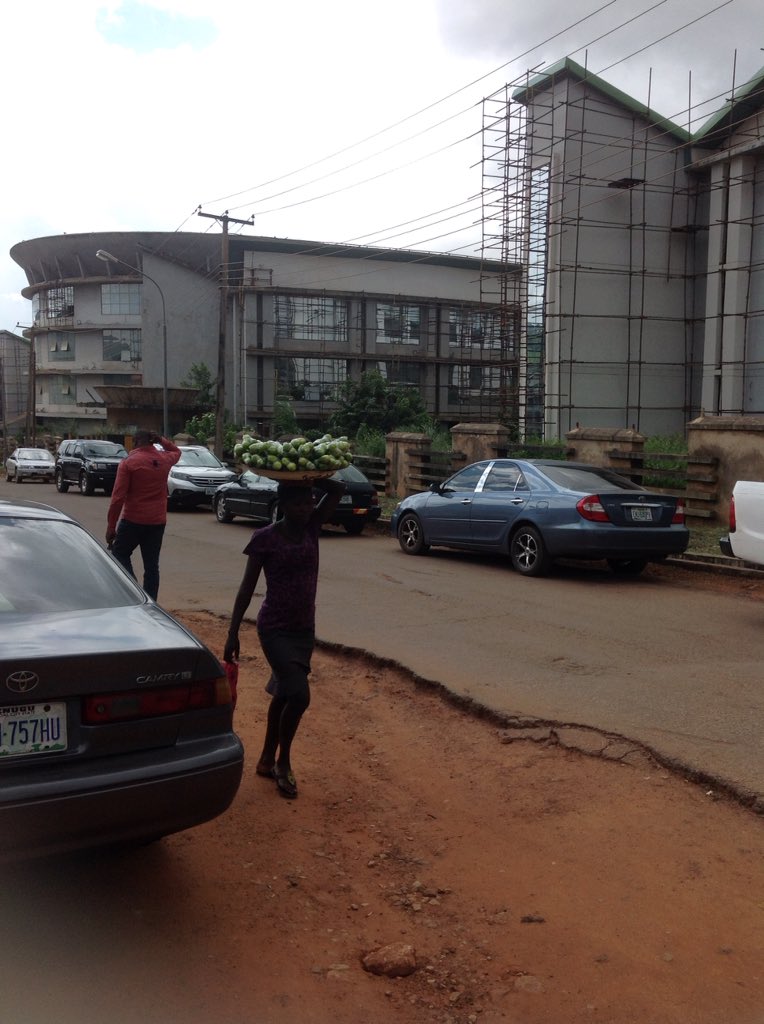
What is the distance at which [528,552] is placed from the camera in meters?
12.6

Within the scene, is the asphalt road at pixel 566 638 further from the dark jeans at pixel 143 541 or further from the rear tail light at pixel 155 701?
the rear tail light at pixel 155 701

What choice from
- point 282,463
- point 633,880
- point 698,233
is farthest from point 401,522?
point 698,233

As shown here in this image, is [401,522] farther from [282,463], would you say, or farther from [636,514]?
[282,463]

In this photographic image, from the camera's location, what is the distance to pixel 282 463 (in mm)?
5078

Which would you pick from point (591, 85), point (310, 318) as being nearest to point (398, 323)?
point (310, 318)

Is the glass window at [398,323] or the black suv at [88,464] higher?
the glass window at [398,323]

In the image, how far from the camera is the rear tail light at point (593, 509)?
11.8 metres

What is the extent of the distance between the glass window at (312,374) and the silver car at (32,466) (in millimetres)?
15258

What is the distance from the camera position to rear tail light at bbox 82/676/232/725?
3590mm

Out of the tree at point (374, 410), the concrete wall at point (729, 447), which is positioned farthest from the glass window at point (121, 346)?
the concrete wall at point (729, 447)

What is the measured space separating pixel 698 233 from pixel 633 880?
32.1m

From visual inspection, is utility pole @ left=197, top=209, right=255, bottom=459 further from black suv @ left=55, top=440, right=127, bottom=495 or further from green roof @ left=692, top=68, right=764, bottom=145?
green roof @ left=692, top=68, right=764, bottom=145

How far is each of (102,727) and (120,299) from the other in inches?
2784

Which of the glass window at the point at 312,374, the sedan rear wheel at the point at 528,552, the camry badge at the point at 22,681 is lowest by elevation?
the sedan rear wheel at the point at 528,552
